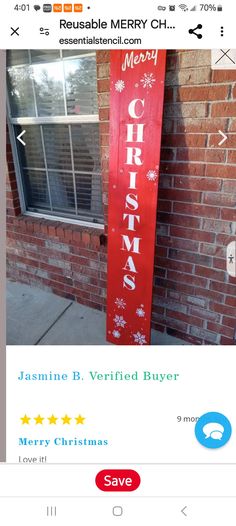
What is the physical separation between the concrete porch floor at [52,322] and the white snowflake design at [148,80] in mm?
1414

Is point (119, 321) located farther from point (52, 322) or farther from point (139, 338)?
point (52, 322)

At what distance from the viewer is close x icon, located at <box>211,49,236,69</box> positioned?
126 cm

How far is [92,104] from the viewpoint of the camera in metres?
1.83

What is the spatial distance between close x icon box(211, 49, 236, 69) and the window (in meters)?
0.76

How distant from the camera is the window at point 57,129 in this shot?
185cm
